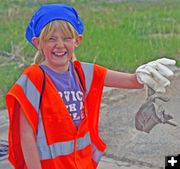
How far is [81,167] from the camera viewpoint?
10.4ft

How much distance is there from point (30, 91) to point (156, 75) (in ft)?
1.93

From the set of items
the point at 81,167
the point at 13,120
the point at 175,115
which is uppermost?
the point at 13,120

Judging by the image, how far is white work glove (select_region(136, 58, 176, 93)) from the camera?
125 inches

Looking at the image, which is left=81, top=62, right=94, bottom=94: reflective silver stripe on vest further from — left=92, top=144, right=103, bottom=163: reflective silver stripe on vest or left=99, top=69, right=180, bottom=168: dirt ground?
left=99, top=69, right=180, bottom=168: dirt ground

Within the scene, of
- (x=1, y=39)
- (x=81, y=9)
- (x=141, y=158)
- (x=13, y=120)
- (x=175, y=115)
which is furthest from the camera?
(x=81, y=9)

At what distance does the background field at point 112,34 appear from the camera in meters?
8.38

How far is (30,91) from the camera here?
121 inches

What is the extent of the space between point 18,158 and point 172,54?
228 inches

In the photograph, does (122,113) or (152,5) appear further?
(152,5)

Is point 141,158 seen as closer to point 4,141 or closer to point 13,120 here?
point 4,141

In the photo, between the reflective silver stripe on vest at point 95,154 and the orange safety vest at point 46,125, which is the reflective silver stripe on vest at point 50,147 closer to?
the orange safety vest at point 46,125

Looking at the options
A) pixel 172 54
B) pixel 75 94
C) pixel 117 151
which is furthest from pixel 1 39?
pixel 75 94

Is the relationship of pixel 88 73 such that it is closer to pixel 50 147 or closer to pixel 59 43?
pixel 59 43

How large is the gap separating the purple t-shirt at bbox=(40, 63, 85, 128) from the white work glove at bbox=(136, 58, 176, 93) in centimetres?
31
